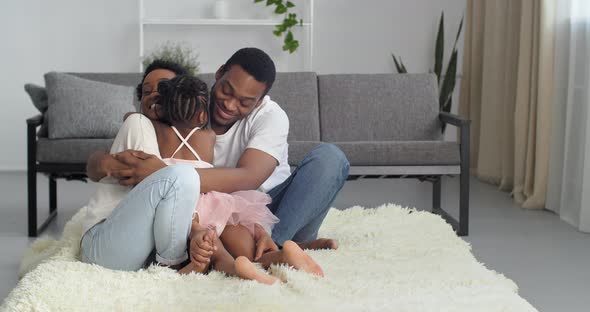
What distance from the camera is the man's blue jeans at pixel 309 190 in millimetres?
2760

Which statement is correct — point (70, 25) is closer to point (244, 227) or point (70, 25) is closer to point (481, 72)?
point (481, 72)

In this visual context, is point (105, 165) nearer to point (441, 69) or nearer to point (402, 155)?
point (402, 155)

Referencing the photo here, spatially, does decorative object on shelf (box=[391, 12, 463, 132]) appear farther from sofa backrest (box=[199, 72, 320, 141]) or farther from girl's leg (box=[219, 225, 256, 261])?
girl's leg (box=[219, 225, 256, 261])

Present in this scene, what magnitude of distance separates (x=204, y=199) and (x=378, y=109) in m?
2.19

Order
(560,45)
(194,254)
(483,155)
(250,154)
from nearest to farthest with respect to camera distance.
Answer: (194,254) < (250,154) < (560,45) < (483,155)

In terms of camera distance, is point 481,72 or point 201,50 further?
point 201,50

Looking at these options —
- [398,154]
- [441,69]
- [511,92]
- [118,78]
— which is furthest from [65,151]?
[441,69]

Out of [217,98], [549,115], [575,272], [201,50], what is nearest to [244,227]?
[217,98]

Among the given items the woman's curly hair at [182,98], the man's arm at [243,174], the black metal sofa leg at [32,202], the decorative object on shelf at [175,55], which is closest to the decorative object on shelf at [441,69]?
the decorative object on shelf at [175,55]

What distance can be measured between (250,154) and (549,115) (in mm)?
2548

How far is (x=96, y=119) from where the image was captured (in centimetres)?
419

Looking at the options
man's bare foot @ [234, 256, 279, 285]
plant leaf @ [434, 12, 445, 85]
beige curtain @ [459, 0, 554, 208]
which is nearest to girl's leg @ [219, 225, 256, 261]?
A: man's bare foot @ [234, 256, 279, 285]

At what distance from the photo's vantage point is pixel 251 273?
2.36m

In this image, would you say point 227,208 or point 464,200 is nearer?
point 227,208
